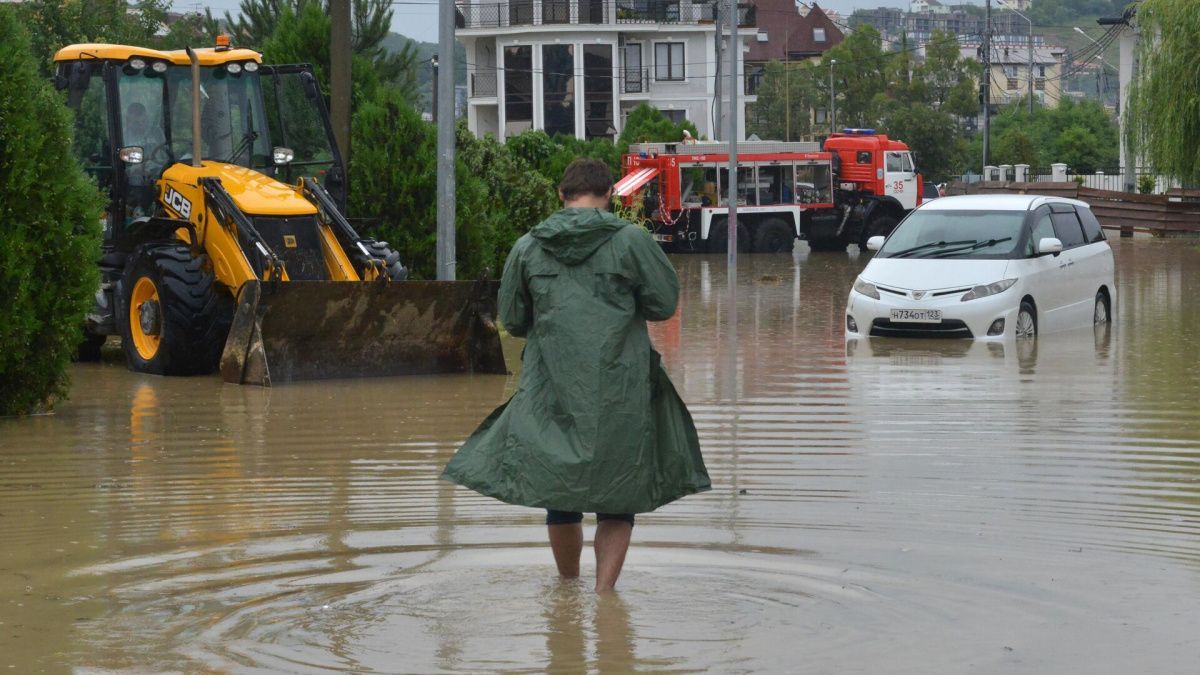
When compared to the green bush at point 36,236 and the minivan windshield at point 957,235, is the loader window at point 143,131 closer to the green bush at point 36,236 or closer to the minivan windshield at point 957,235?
the green bush at point 36,236

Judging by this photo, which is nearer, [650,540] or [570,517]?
[570,517]

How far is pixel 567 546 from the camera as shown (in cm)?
675

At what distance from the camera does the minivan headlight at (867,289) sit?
17828 millimetres

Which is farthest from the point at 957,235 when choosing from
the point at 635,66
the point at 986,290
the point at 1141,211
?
the point at 635,66

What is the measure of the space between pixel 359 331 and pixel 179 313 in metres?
1.50

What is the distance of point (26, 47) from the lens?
1206cm

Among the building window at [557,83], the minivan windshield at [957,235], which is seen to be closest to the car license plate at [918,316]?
the minivan windshield at [957,235]

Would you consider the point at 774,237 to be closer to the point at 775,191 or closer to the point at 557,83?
the point at 775,191

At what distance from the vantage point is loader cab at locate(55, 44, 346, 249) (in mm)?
16078

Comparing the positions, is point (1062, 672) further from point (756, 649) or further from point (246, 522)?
point (246, 522)

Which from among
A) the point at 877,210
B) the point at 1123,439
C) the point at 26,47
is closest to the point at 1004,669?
the point at 1123,439

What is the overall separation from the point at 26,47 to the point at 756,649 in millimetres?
8058

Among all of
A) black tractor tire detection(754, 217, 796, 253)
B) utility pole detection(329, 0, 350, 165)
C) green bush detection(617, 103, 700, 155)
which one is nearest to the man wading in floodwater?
utility pole detection(329, 0, 350, 165)

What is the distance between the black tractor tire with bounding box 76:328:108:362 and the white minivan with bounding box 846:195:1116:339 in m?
7.19
